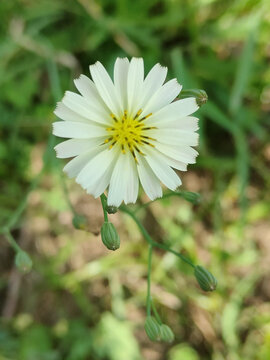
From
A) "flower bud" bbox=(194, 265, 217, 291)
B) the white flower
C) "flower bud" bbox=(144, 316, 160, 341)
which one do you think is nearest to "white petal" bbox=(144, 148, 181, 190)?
the white flower

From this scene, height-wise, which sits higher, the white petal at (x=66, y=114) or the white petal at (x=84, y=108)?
A: the white petal at (x=84, y=108)

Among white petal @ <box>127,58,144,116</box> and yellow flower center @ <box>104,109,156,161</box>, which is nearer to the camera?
white petal @ <box>127,58,144,116</box>

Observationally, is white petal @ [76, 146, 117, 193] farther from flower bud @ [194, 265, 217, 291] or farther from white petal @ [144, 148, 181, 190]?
flower bud @ [194, 265, 217, 291]

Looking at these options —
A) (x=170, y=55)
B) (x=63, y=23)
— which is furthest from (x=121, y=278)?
(x=63, y=23)

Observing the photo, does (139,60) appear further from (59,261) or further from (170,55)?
(59,261)

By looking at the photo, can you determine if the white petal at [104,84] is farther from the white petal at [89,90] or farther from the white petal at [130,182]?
the white petal at [130,182]

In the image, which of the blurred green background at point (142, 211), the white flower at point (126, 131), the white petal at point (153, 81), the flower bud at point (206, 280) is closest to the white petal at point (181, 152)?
Result: the white flower at point (126, 131)
